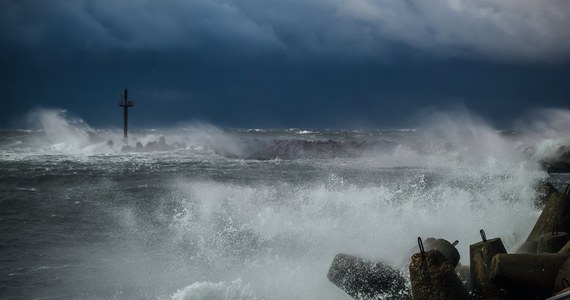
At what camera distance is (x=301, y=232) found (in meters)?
10.8

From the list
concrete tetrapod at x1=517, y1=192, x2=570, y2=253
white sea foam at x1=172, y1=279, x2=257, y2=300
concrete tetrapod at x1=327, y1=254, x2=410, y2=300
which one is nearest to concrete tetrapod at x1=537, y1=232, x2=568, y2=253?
concrete tetrapod at x1=517, y1=192, x2=570, y2=253

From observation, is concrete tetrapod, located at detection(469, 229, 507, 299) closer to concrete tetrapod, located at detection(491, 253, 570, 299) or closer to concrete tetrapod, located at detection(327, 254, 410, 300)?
concrete tetrapod, located at detection(491, 253, 570, 299)

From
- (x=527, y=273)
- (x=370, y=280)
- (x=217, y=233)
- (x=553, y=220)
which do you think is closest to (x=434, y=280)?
(x=527, y=273)

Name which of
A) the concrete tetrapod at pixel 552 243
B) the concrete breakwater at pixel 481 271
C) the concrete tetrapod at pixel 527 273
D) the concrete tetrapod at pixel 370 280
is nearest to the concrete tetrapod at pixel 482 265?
the concrete breakwater at pixel 481 271

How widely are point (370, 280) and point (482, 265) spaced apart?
1.27 meters

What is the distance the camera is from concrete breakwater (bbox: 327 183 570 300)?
4855 mm

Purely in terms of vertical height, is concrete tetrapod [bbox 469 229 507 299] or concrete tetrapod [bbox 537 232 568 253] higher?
concrete tetrapod [bbox 537 232 568 253]

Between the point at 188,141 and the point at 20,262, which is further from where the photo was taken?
the point at 188,141

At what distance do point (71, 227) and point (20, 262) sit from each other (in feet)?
10.2

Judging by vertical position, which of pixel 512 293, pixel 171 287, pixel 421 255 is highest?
pixel 421 255

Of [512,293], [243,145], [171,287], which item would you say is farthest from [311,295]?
[243,145]

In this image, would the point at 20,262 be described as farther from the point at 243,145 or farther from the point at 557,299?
the point at 243,145

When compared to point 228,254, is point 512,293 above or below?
above

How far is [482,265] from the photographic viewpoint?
5613mm
